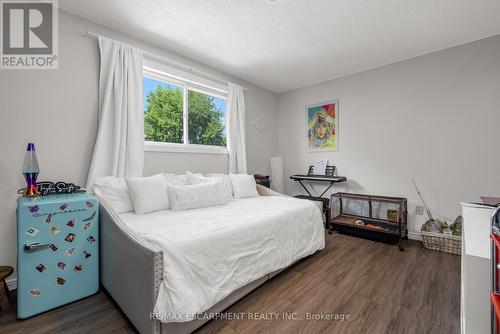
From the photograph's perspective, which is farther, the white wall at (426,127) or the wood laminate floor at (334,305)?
the white wall at (426,127)

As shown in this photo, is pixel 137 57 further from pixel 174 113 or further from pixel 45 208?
pixel 45 208

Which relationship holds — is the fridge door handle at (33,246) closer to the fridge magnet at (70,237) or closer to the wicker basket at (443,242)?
the fridge magnet at (70,237)

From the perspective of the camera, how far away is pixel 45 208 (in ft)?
4.90

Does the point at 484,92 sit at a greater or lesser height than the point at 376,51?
lesser

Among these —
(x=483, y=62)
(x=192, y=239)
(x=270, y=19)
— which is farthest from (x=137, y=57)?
(x=483, y=62)

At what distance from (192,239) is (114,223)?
615mm

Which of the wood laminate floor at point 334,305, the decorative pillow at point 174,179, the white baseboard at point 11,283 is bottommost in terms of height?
the wood laminate floor at point 334,305

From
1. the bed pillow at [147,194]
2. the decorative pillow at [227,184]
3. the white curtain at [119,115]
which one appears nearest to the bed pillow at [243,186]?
the decorative pillow at [227,184]

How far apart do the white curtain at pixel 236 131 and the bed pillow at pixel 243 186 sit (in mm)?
399

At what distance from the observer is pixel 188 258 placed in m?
1.31

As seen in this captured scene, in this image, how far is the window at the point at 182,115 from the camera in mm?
2730

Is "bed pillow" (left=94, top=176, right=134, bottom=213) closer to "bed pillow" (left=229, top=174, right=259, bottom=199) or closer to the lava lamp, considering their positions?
the lava lamp

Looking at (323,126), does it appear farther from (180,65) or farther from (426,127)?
(180,65)

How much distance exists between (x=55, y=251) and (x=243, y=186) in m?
2.01
